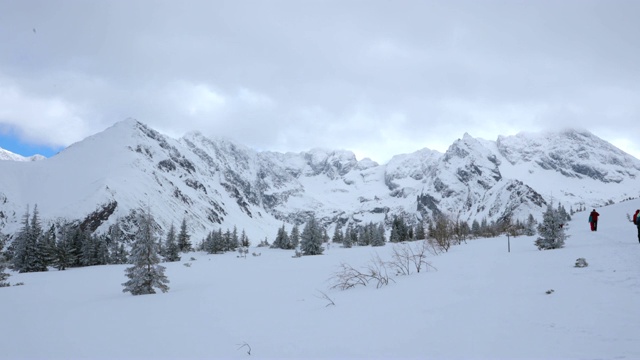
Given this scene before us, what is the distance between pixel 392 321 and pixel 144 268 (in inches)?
455

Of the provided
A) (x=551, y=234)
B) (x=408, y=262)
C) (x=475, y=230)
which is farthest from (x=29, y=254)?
(x=475, y=230)

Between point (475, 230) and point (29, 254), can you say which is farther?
point (475, 230)

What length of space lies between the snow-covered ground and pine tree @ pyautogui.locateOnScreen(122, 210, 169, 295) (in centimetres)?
255

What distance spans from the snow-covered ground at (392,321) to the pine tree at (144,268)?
8.36 ft

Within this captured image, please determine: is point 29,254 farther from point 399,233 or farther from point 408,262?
point 399,233

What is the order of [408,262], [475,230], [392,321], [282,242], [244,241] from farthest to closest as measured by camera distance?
[244,241] < [282,242] < [475,230] < [408,262] < [392,321]

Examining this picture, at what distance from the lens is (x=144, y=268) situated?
560 inches

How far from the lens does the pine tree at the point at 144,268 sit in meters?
13.9

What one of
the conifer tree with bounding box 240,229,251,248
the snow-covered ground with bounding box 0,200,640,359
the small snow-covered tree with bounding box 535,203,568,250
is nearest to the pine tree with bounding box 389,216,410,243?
the conifer tree with bounding box 240,229,251,248

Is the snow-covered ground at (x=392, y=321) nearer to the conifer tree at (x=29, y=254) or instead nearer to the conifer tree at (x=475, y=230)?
the conifer tree at (x=29, y=254)

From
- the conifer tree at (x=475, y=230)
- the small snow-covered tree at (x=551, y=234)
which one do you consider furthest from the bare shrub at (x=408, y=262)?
the conifer tree at (x=475, y=230)

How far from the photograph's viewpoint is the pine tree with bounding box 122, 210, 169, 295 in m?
13.9

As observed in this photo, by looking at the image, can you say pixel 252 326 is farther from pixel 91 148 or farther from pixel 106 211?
pixel 91 148

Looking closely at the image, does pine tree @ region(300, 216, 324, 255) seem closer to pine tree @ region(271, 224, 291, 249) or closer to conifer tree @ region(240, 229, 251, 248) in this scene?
pine tree @ region(271, 224, 291, 249)
